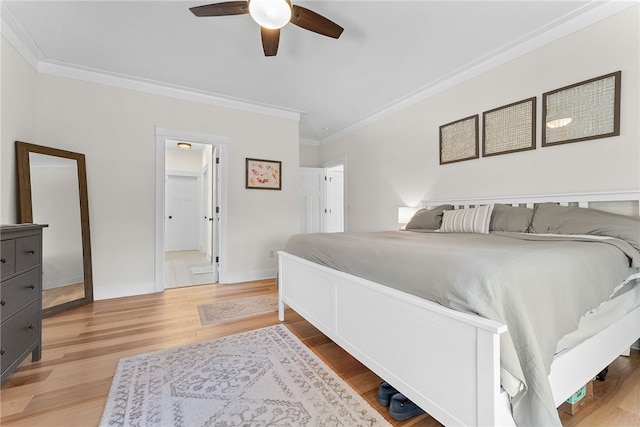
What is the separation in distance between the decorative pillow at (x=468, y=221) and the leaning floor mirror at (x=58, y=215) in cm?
382

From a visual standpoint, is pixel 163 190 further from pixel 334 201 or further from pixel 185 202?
pixel 185 202

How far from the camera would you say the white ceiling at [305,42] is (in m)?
2.09

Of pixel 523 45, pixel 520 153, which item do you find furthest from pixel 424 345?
pixel 523 45

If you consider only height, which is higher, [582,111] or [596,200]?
[582,111]

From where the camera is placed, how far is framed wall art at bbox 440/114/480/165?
115 inches

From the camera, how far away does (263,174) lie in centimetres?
414

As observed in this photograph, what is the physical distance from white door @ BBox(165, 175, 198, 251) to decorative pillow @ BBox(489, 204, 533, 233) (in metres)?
6.61

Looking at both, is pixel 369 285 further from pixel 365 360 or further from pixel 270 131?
pixel 270 131

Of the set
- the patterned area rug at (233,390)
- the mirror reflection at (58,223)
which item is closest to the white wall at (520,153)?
the patterned area rug at (233,390)

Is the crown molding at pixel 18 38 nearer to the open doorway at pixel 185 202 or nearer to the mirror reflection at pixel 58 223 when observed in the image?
the mirror reflection at pixel 58 223

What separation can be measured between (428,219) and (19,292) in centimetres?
328

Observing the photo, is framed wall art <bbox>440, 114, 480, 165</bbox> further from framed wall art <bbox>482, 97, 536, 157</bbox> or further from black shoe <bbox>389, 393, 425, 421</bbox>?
black shoe <bbox>389, 393, 425, 421</bbox>

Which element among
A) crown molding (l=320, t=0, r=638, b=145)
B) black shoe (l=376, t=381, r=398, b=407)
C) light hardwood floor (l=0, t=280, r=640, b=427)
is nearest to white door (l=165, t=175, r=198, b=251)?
light hardwood floor (l=0, t=280, r=640, b=427)

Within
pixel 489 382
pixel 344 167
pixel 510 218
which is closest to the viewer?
pixel 489 382
